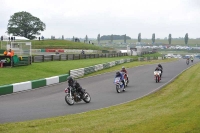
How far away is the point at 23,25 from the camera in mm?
112062

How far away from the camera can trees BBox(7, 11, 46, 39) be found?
4395 inches

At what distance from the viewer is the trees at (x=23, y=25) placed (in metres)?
112

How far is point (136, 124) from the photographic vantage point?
10195 millimetres

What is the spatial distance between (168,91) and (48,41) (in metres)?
71.6

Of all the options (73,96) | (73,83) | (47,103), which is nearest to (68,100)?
(73,96)

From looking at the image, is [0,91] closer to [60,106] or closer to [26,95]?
[26,95]

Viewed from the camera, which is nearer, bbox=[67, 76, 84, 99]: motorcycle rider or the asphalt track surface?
the asphalt track surface

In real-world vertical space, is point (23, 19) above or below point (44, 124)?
above

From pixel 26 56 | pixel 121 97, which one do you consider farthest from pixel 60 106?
pixel 26 56

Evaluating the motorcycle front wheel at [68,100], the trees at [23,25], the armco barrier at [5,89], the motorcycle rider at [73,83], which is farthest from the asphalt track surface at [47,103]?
the trees at [23,25]

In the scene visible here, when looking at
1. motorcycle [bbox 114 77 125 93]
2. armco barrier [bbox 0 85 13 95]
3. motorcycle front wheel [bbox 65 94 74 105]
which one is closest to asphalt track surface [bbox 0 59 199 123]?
motorcycle front wheel [bbox 65 94 74 105]

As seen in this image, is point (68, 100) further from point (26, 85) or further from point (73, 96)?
point (26, 85)

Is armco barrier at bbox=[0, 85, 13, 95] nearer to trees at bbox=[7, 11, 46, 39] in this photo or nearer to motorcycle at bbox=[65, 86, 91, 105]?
motorcycle at bbox=[65, 86, 91, 105]

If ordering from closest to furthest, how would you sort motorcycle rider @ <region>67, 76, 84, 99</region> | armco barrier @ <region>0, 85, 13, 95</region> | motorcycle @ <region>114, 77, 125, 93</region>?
motorcycle rider @ <region>67, 76, 84, 99</region> < armco barrier @ <region>0, 85, 13, 95</region> < motorcycle @ <region>114, 77, 125, 93</region>
